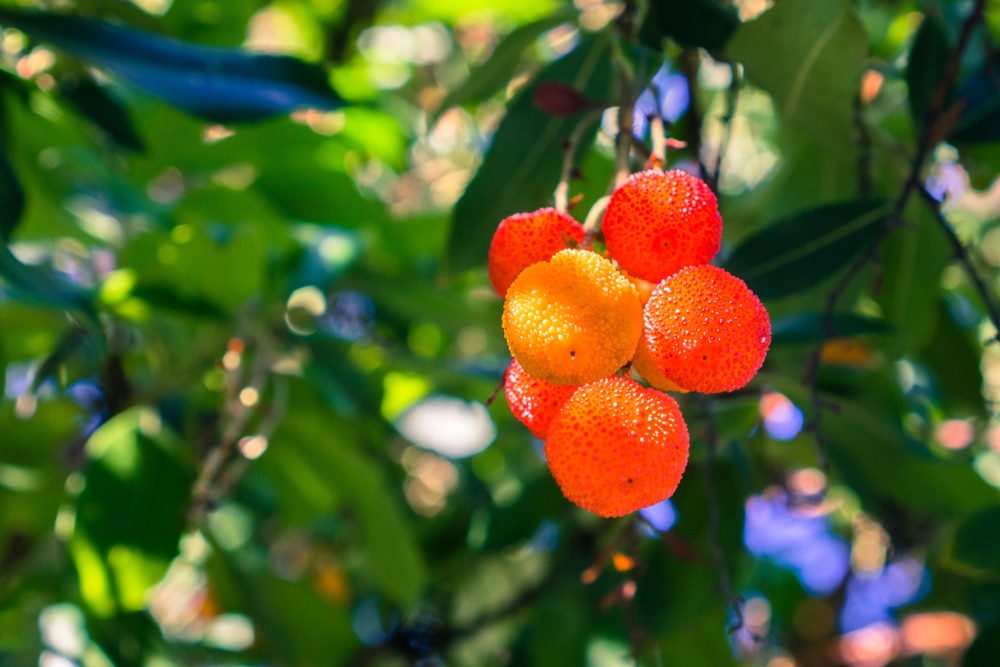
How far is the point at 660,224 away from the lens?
469 millimetres

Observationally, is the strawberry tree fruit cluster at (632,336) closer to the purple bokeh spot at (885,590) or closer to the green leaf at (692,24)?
the green leaf at (692,24)

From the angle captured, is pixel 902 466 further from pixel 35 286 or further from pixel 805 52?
pixel 35 286

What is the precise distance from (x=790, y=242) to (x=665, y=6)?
23 cm

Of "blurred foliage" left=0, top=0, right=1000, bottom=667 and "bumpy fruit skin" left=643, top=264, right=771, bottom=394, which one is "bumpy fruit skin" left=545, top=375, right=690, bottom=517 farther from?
"blurred foliage" left=0, top=0, right=1000, bottom=667

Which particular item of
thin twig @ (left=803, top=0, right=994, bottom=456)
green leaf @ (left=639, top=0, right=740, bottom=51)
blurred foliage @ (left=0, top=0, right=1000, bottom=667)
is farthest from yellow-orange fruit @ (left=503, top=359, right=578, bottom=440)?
green leaf @ (left=639, top=0, right=740, bottom=51)

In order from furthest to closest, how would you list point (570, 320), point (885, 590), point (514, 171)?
point (885, 590) → point (514, 171) → point (570, 320)

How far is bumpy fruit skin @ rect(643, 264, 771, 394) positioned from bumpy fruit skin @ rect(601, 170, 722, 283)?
2 cm

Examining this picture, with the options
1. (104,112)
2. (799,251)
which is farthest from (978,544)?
(104,112)

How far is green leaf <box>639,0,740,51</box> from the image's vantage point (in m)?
0.75

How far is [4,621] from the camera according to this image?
1116 millimetres

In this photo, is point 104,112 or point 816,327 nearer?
point 816,327

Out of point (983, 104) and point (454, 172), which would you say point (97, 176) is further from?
point (983, 104)

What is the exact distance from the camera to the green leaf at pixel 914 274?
992 mm

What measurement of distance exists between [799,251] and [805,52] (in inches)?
6.7
